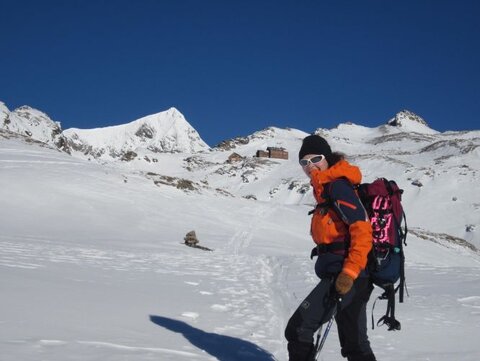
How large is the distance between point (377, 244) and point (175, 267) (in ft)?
31.4

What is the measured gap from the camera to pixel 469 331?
6379 millimetres

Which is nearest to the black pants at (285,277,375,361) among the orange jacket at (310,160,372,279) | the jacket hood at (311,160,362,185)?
the orange jacket at (310,160,372,279)

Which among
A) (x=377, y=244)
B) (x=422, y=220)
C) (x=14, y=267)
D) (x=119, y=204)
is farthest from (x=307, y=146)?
(x=422, y=220)

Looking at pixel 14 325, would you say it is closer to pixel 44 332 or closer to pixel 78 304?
pixel 44 332

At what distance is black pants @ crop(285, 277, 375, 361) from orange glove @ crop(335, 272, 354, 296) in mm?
218

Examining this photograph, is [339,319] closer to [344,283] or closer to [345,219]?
[344,283]

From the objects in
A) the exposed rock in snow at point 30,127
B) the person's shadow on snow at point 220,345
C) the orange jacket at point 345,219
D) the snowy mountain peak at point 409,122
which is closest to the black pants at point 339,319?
the orange jacket at point 345,219

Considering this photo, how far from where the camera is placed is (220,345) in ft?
17.4

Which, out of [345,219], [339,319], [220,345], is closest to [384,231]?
[345,219]

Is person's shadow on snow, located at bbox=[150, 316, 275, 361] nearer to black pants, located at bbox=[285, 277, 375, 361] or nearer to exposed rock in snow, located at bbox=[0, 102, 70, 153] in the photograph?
black pants, located at bbox=[285, 277, 375, 361]

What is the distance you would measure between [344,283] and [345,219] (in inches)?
19.4

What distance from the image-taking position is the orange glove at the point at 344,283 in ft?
11.7

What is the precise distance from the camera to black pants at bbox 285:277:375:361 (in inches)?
151

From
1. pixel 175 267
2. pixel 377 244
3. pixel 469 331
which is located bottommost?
pixel 175 267
